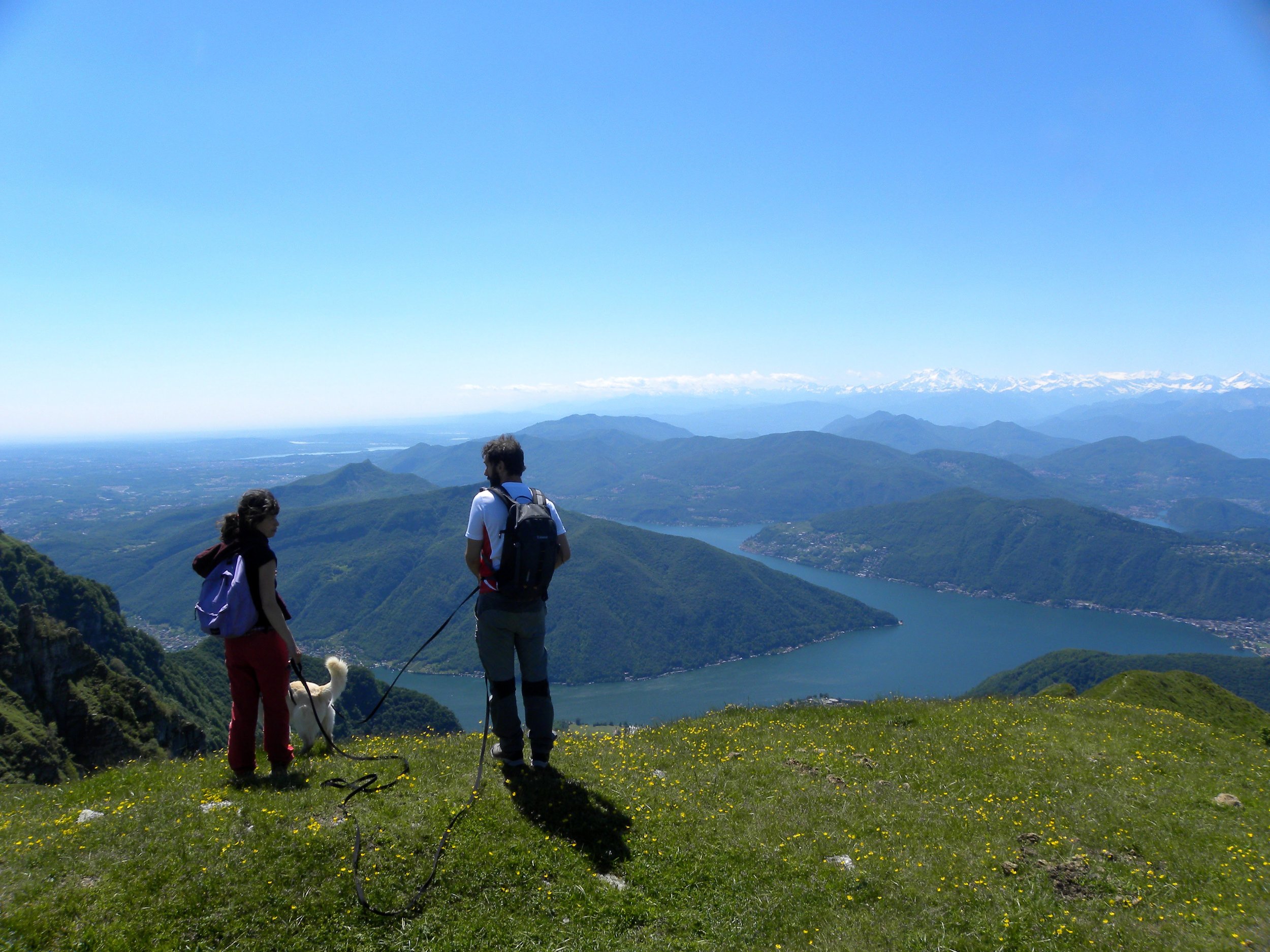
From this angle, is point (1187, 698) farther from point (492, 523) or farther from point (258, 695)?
point (258, 695)

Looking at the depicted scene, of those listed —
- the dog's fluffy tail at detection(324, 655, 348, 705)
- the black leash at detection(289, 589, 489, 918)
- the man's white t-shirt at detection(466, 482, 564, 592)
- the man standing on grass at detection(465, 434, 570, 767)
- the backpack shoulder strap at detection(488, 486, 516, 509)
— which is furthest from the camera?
the dog's fluffy tail at detection(324, 655, 348, 705)

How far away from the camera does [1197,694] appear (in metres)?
24.5

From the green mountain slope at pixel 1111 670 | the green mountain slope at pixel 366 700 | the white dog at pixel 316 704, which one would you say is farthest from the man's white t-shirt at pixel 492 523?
the green mountain slope at pixel 1111 670

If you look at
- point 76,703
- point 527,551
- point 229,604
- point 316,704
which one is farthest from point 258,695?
point 76,703

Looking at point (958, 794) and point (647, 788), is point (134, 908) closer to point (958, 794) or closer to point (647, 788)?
point (647, 788)

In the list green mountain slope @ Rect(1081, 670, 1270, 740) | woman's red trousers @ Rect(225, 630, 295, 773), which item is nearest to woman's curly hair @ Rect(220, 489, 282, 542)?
woman's red trousers @ Rect(225, 630, 295, 773)

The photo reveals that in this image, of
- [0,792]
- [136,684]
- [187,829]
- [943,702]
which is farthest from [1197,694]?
[136,684]

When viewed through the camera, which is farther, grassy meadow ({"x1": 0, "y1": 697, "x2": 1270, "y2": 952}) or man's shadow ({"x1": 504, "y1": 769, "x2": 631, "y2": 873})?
man's shadow ({"x1": 504, "y1": 769, "x2": 631, "y2": 873})

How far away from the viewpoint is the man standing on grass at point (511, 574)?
24.4 ft

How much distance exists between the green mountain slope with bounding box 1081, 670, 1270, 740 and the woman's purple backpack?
66.5 feet

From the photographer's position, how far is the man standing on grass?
7441 millimetres

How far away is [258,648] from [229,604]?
71 cm

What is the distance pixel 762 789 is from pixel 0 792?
426 inches

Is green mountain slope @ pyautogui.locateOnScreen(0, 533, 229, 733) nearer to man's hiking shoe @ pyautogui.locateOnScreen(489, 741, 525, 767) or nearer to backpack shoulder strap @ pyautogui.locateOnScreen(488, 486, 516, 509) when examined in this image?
man's hiking shoe @ pyautogui.locateOnScreen(489, 741, 525, 767)
